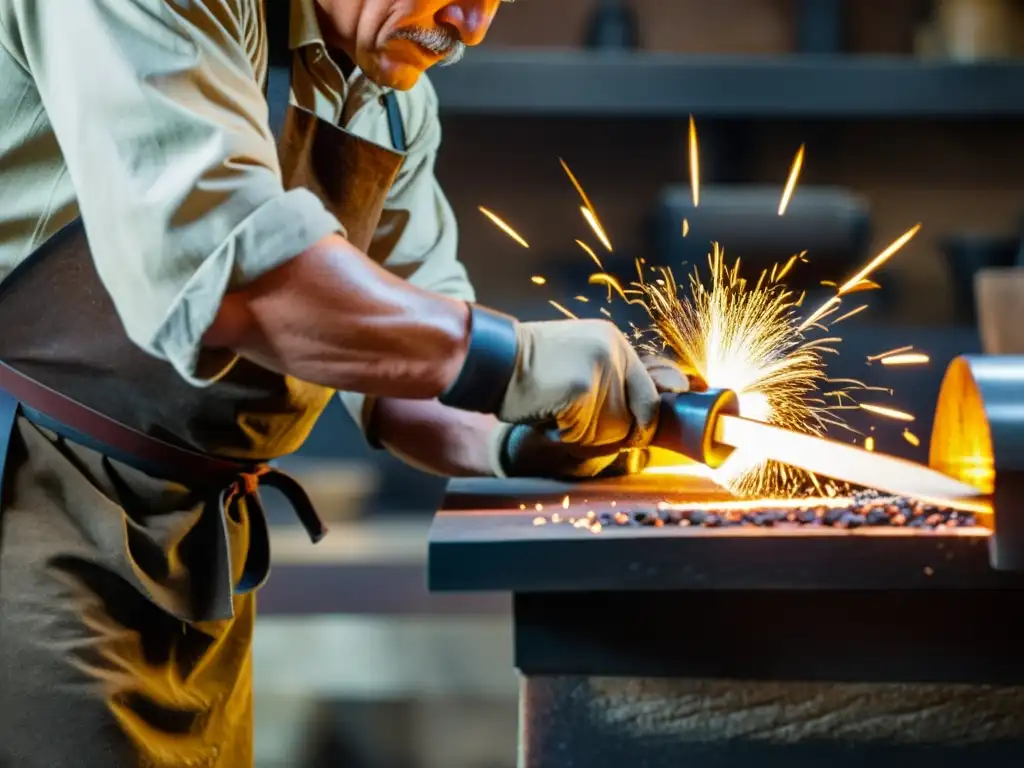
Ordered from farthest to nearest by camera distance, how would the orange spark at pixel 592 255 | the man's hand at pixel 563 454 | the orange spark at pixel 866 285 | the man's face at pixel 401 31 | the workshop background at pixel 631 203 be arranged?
the workshop background at pixel 631 203 → the orange spark at pixel 592 255 → the orange spark at pixel 866 285 → the man's hand at pixel 563 454 → the man's face at pixel 401 31

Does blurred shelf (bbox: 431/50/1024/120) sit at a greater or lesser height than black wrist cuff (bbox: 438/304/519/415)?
greater

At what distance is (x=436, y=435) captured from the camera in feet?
4.13

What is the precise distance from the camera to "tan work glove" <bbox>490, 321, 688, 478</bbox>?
3.03 feet

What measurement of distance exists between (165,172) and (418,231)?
508mm

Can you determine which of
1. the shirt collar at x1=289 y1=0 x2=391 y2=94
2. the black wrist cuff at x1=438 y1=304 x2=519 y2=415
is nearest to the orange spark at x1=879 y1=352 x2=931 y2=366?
the black wrist cuff at x1=438 y1=304 x2=519 y2=415

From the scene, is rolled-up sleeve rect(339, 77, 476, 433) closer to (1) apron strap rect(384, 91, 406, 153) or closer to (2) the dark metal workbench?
(1) apron strap rect(384, 91, 406, 153)

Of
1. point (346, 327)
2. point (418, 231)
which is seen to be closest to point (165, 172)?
point (346, 327)

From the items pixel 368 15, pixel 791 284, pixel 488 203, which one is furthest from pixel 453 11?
pixel 488 203

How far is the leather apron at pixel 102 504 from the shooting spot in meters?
0.95

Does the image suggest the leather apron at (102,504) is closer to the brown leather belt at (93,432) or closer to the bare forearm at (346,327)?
the brown leather belt at (93,432)

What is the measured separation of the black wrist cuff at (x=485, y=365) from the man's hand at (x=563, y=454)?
188 millimetres

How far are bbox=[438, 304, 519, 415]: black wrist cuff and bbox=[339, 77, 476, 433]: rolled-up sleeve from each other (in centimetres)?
38

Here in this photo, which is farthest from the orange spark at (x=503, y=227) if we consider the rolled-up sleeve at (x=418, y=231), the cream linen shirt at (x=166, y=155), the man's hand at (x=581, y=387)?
the cream linen shirt at (x=166, y=155)

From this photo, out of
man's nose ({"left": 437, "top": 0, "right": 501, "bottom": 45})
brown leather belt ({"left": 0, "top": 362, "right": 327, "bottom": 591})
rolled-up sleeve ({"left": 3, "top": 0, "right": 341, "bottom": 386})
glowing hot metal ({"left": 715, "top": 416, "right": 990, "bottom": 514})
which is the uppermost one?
man's nose ({"left": 437, "top": 0, "right": 501, "bottom": 45})
